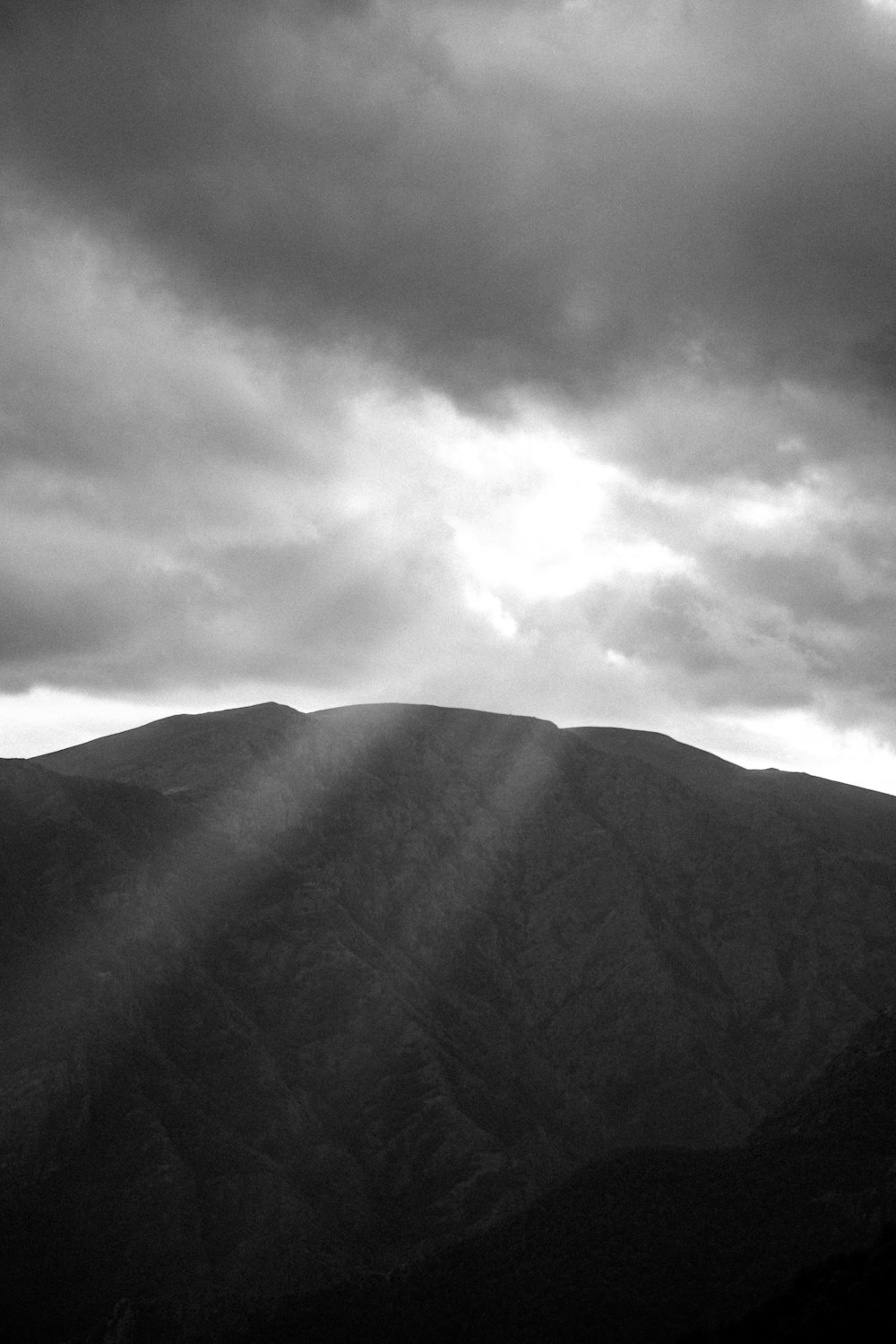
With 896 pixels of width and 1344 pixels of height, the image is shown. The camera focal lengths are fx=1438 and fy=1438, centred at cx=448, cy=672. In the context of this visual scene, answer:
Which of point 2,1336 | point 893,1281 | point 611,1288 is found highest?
point 893,1281

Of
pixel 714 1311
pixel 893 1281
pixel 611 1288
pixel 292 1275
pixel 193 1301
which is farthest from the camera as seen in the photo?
pixel 292 1275

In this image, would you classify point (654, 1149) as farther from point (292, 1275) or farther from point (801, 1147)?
point (292, 1275)

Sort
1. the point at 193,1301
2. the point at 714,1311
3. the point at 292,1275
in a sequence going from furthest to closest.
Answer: the point at 292,1275 < the point at 193,1301 < the point at 714,1311

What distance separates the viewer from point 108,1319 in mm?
163500

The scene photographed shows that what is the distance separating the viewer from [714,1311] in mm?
129125

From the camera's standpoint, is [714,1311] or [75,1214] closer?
[714,1311]

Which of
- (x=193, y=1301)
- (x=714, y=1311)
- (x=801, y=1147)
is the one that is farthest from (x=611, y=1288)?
(x=193, y=1301)

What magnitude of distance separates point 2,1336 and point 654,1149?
7877 centimetres

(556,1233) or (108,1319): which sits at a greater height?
(556,1233)

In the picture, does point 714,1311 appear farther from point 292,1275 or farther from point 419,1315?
point 292,1275

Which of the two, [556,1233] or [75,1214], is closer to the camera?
[556,1233]

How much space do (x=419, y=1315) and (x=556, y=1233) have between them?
18.8 metres

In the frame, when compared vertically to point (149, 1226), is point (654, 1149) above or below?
above

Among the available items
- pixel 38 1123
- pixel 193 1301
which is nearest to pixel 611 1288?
pixel 193 1301
